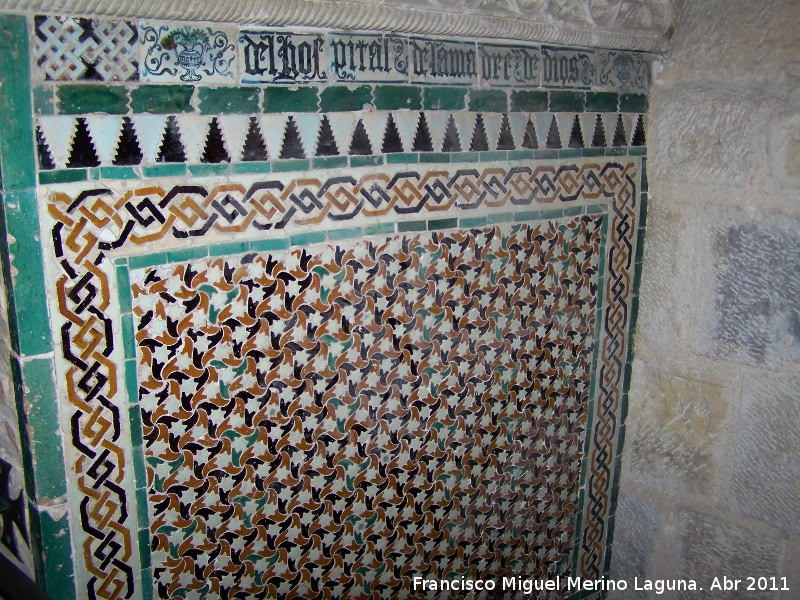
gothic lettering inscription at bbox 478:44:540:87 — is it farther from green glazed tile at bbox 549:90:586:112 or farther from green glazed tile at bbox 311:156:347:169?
green glazed tile at bbox 311:156:347:169

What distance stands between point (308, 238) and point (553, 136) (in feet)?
1.81

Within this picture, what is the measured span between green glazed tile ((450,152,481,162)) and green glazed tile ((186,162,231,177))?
0.41 meters

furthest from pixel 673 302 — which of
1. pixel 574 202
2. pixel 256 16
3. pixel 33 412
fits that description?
pixel 33 412

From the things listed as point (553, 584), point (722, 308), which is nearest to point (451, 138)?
point (722, 308)

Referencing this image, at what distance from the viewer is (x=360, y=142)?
1.16 meters

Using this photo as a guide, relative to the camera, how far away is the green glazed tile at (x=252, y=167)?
3.46ft

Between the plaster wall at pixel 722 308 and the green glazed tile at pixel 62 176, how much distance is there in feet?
3.78

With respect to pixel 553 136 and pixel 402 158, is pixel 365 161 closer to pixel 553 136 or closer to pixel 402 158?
pixel 402 158

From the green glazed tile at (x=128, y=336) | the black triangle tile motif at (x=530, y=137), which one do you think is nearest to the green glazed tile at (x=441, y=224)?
the black triangle tile motif at (x=530, y=137)

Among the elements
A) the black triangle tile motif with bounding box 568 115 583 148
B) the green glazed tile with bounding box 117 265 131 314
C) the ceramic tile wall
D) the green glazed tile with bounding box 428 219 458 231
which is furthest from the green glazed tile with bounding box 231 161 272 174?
the black triangle tile motif with bounding box 568 115 583 148

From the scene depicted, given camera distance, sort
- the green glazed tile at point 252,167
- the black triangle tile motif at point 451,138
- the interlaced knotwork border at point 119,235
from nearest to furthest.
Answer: the interlaced knotwork border at point 119,235 < the green glazed tile at point 252,167 < the black triangle tile motif at point 451,138

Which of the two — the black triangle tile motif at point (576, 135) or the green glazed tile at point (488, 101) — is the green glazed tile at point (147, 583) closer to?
the green glazed tile at point (488, 101)

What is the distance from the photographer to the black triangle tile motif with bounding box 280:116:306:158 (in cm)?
109

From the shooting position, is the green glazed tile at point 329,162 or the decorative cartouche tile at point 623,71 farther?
the decorative cartouche tile at point 623,71
